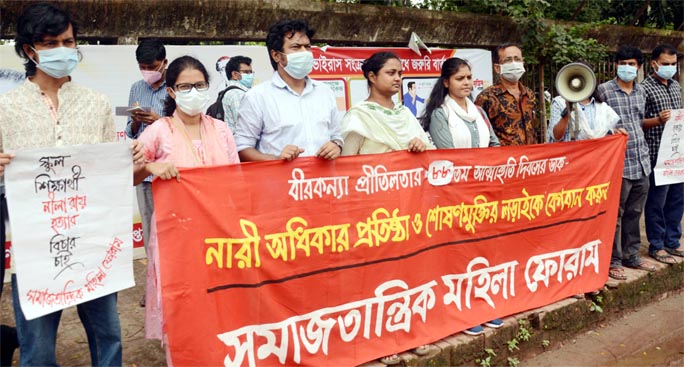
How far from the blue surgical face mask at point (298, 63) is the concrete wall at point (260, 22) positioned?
2136 mm

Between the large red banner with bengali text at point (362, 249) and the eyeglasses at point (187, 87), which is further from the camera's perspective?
the eyeglasses at point (187, 87)

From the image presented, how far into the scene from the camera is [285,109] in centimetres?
341

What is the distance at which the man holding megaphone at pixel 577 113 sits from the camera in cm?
447

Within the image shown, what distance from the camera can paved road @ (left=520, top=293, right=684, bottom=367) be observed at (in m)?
4.13

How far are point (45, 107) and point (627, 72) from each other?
14.5 feet

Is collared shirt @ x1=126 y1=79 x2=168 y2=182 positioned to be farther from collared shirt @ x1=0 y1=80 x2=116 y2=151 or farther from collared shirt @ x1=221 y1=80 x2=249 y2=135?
collared shirt @ x1=0 y1=80 x2=116 y2=151

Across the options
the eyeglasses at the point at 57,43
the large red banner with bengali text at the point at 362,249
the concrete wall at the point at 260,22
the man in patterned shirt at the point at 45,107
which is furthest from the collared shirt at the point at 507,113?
the eyeglasses at the point at 57,43

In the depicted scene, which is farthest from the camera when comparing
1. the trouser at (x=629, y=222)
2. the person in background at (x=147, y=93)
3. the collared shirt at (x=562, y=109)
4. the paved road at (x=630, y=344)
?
the trouser at (x=629, y=222)

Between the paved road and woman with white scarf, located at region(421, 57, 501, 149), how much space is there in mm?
1552

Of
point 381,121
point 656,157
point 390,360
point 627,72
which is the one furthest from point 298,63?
point 656,157

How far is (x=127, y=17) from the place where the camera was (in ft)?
16.2

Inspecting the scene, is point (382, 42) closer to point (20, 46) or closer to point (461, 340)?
point (461, 340)

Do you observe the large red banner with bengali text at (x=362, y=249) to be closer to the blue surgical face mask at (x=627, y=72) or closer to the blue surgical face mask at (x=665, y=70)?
the blue surgical face mask at (x=627, y=72)

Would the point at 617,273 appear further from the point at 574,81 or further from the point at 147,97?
the point at 147,97
